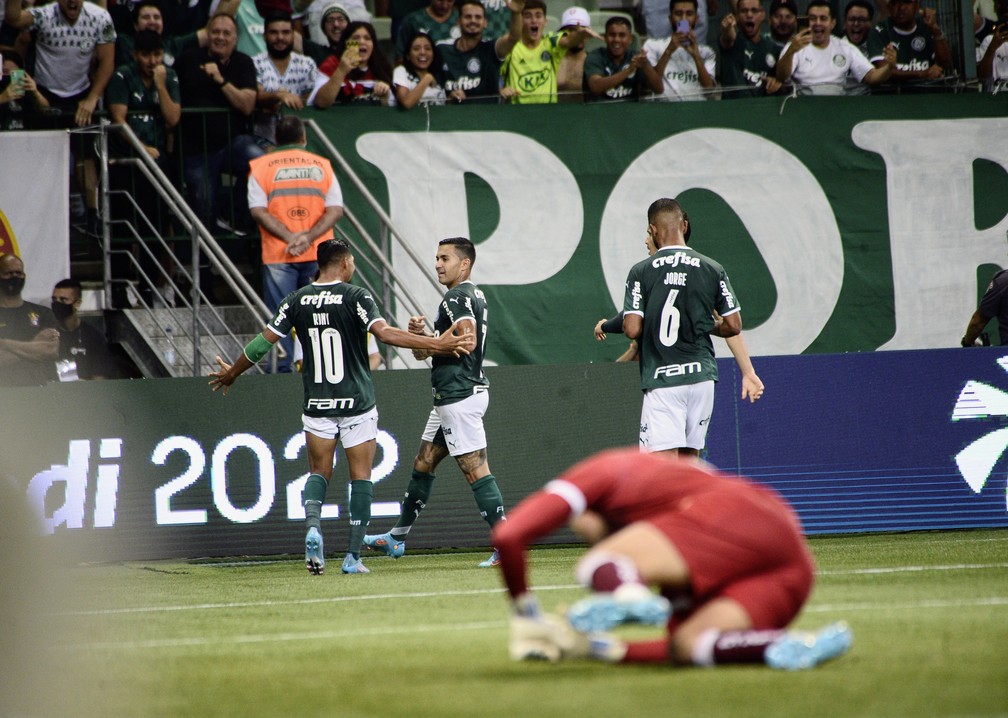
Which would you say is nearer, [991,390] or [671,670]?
[671,670]

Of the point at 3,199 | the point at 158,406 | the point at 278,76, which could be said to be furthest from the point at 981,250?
the point at 3,199

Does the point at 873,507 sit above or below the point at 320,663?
below

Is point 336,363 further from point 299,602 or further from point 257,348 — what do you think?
point 299,602

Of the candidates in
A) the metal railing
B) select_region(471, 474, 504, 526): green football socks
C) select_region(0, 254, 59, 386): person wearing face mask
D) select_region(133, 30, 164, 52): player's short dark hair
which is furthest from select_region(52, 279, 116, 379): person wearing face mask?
select_region(471, 474, 504, 526): green football socks

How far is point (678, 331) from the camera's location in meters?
9.91

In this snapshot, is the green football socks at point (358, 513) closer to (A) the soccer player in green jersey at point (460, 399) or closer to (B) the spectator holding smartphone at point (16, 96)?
(A) the soccer player in green jersey at point (460, 399)

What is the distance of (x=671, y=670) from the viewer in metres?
4.99

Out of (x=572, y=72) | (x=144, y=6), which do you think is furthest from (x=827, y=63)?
(x=144, y=6)

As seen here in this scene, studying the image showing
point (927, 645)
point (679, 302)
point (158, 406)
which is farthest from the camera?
point (158, 406)

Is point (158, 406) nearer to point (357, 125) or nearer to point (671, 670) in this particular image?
point (357, 125)

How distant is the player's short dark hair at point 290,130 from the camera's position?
12805 millimetres

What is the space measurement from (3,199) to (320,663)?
876cm

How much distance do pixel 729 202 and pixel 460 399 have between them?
5472 millimetres

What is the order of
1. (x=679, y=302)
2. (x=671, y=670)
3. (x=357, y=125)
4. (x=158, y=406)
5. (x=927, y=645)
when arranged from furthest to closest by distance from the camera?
(x=357, y=125), (x=158, y=406), (x=679, y=302), (x=927, y=645), (x=671, y=670)
